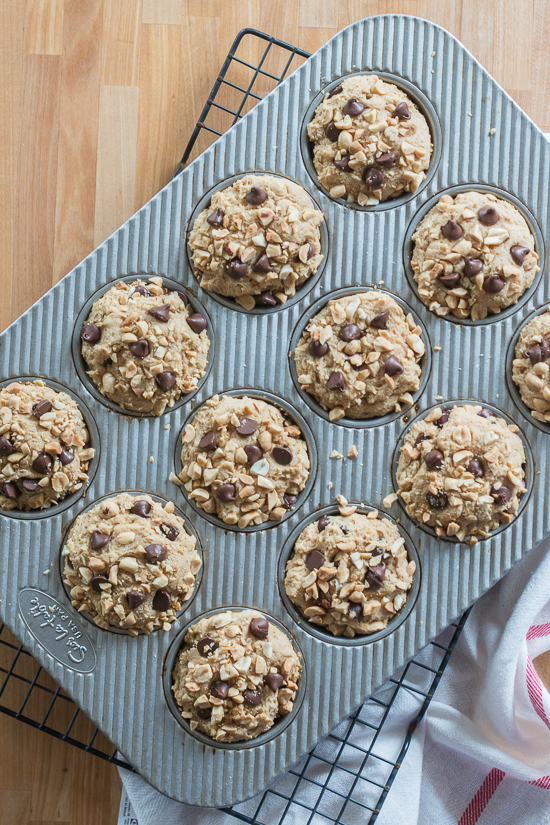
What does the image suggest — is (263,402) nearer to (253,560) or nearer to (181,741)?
(253,560)

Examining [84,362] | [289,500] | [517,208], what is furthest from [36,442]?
[517,208]

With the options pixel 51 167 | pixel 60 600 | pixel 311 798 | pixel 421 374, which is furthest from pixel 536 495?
pixel 51 167

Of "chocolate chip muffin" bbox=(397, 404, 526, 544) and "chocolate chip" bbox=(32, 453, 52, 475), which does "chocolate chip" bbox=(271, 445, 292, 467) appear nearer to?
"chocolate chip muffin" bbox=(397, 404, 526, 544)

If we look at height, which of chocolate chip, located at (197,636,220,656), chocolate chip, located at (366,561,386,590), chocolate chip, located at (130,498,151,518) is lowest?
chocolate chip, located at (197,636,220,656)


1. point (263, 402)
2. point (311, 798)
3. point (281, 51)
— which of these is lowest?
point (311, 798)

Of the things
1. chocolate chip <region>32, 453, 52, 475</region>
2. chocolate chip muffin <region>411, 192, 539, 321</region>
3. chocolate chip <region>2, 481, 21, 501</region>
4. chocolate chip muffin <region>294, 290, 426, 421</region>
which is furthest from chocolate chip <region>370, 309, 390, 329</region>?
chocolate chip <region>2, 481, 21, 501</region>

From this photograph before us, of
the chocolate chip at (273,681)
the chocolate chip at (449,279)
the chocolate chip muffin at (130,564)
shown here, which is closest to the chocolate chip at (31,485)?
the chocolate chip muffin at (130,564)
